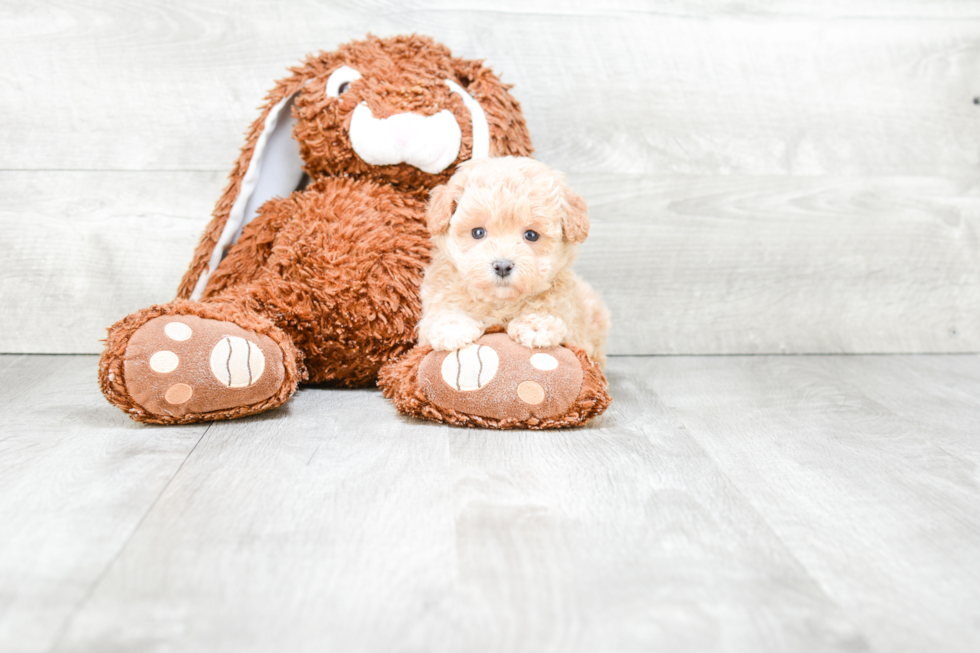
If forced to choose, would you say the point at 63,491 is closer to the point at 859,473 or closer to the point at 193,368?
the point at 193,368

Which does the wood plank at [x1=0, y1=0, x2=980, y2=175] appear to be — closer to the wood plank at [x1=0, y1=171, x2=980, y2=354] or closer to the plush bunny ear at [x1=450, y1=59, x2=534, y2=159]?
the wood plank at [x1=0, y1=171, x2=980, y2=354]

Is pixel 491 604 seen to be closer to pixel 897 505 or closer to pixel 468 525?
pixel 468 525

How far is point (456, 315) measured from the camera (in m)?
0.98

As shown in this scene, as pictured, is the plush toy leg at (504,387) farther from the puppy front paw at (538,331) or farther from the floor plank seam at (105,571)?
the floor plank seam at (105,571)

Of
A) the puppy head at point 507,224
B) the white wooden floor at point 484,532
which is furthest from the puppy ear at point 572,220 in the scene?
the white wooden floor at point 484,532

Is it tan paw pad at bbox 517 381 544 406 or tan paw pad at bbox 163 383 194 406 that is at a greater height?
tan paw pad at bbox 163 383 194 406

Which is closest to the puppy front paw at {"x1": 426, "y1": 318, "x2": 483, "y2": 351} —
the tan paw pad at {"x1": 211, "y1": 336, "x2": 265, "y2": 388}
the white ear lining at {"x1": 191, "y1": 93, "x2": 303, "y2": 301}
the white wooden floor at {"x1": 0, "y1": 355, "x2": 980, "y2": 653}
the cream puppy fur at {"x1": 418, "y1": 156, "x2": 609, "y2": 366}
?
the cream puppy fur at {"x1": 418, "y1": 156, "x2": 609, "y2": 366}

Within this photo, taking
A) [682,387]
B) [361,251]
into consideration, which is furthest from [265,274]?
[682,387]

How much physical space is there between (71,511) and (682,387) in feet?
2.75

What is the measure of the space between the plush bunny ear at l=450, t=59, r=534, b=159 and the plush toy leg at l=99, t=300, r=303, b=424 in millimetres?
402

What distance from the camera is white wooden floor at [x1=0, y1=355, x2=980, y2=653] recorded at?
0.56 metres

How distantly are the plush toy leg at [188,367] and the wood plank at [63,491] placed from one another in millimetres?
36

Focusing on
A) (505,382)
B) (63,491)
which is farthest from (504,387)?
(63,491)

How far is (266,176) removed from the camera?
1184mm
